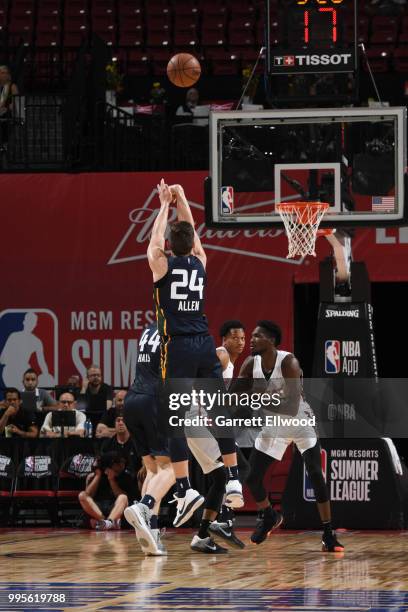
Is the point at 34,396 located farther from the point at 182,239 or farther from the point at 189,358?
the point at 182,239

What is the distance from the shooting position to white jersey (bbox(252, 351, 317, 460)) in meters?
10.1

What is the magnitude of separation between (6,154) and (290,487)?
24.4ft

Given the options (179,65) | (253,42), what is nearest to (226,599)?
(179,65)

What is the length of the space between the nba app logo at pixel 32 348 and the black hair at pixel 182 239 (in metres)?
7.89

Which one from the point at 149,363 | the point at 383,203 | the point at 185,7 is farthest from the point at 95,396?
the point at 185,7

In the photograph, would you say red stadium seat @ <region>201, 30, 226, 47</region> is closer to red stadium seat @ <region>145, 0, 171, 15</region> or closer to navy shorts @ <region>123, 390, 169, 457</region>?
red stadium seat @ <region>145, 0, 171, 15</region>

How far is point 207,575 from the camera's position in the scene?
8.34 metres

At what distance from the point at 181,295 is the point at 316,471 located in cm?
190

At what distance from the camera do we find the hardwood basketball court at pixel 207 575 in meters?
6.78

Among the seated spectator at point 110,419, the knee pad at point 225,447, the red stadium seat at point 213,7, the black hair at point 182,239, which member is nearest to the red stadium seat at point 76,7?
the red stadium seat at point 213,7

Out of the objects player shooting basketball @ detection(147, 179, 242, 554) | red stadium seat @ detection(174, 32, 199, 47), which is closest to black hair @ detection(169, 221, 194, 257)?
player shooting basketball @ detection(147, 179, 242, 554)

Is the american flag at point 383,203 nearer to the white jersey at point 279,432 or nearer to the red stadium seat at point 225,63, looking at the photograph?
the white jersey at point 279,432

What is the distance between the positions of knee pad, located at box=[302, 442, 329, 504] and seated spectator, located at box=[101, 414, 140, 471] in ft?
13.4

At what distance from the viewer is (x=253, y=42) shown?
22984 mm
